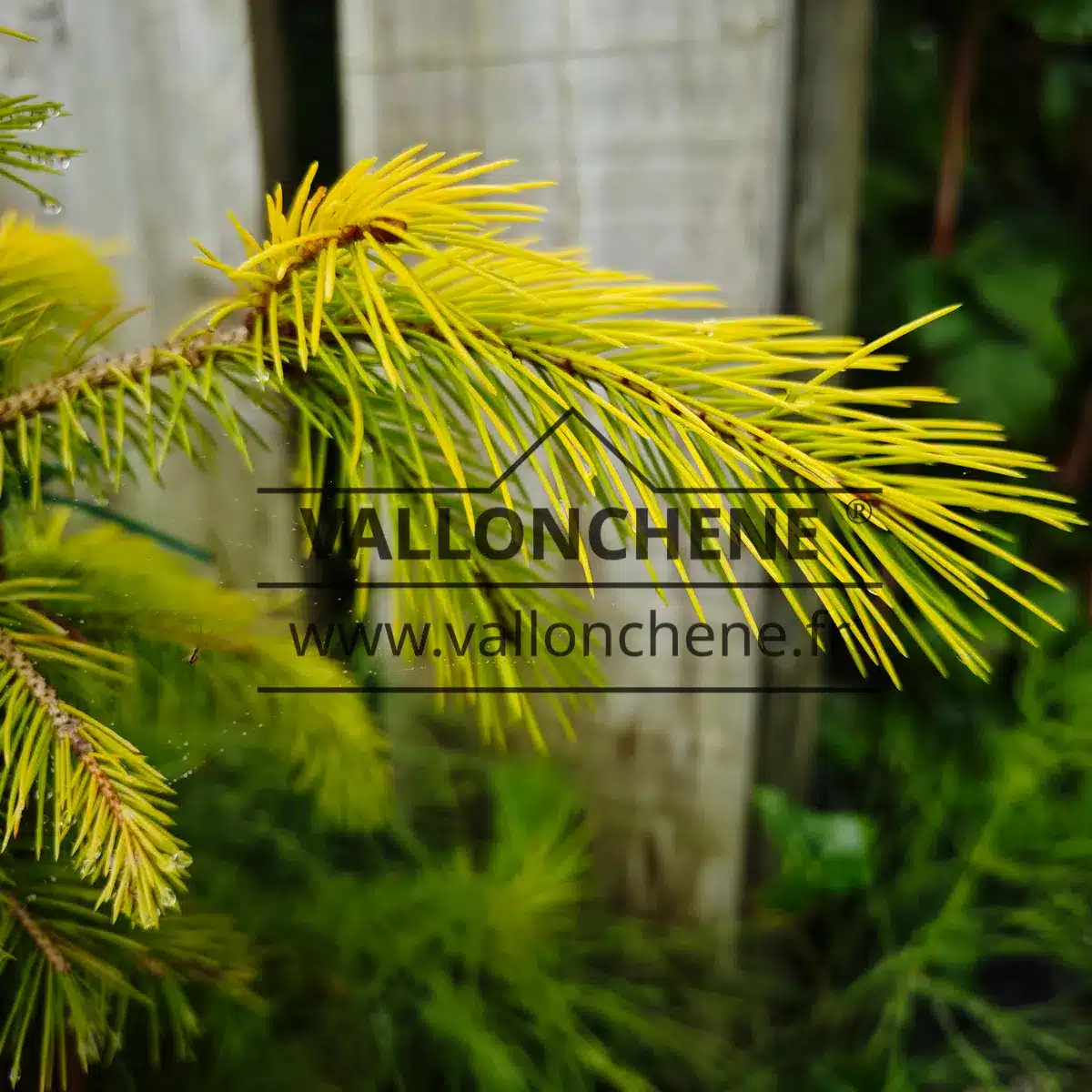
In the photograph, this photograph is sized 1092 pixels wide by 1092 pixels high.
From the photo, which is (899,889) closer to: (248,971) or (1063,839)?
(1063,839)

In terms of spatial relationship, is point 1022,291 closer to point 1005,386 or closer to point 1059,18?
point 1005,386

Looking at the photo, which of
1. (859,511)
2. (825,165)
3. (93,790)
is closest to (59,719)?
(93,790)

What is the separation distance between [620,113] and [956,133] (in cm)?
51

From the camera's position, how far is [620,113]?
0.71 meters

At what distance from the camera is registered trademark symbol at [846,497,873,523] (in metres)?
0.27

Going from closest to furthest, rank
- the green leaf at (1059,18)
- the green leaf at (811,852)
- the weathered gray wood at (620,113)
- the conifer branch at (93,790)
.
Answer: the conifer branch at (93,790) → the weathered gray wood at (620,113) → the green leaf at (811,852) → the green leaf at (1059,18)

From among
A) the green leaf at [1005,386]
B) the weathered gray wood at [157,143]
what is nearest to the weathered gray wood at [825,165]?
the green leaf at [1005,386]

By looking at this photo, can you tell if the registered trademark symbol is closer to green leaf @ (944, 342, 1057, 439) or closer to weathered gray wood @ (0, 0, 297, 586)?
weathered gray wood @ (0, 0, 297, 586)

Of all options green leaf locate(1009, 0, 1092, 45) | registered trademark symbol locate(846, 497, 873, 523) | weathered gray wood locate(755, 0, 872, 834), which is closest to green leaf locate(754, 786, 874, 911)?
weathered gray wood locate(755, 0, 872, 834)

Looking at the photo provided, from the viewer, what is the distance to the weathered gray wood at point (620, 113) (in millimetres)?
685

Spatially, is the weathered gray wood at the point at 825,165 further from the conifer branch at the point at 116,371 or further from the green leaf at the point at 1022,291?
the conifer branch at the point at 116,371

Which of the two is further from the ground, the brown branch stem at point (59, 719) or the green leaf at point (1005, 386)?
the green leaf at point (1005, 386)

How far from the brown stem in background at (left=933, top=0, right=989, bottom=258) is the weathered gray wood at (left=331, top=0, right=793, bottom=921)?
397mm

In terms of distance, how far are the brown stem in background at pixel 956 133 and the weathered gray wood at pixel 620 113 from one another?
40cm
